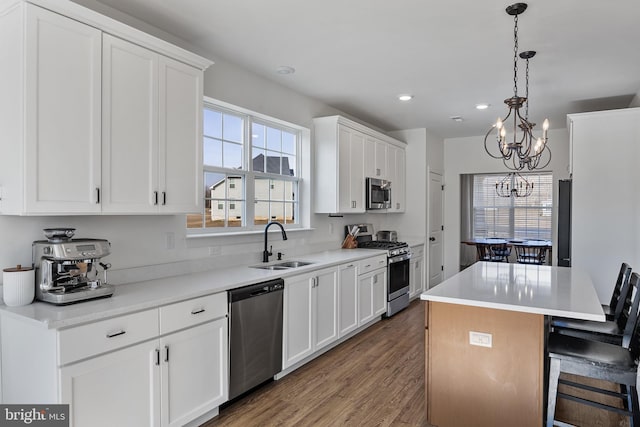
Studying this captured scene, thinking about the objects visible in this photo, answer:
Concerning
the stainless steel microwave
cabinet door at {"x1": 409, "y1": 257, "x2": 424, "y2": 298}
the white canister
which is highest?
the stainless steel microwave

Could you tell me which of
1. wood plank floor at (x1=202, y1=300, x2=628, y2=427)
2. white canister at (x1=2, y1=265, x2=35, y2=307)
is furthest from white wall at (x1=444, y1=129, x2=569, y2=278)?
white canister at (x1=2, y1=265, x2=35, y2=307)

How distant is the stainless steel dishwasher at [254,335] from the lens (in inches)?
105

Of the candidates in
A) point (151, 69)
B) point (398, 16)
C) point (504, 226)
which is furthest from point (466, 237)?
point (151, 69)

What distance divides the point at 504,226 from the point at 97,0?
8546 mm

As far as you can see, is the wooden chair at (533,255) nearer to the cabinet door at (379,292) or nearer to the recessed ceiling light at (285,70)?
the cabinet door at (379,292)

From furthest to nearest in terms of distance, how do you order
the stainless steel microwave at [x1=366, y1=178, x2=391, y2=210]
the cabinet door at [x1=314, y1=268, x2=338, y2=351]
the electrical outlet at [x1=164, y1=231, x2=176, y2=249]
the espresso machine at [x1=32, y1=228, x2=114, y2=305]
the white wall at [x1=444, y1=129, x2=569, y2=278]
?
the white wall at [x1=444, y1=129, x2=569, y2=278]
the stainless steel microwave at [x1=366, y1=178, x2=391, y2=210]
the cabinet door at [x1=314, y1=268, x2=338, y2=351]
the electrical outlet at [x1=164, y1=231, x2=176, y2=249]
the espresso machine at [x1=32, y1=228, x2=114, y2=305]

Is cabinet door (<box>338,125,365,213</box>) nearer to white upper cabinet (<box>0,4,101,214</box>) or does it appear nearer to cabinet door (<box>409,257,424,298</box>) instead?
cabinet door (<box>409,257,424,298</box>)

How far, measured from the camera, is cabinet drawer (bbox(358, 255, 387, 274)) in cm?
430

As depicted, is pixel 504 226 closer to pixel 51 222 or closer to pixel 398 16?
pixel 398 16

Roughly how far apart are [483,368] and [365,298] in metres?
2.16

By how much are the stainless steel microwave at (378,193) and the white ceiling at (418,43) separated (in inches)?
42.6

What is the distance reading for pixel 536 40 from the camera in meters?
2.99

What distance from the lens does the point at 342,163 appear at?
4.56m

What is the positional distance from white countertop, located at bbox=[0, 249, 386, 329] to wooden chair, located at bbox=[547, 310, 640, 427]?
1.83 metres
